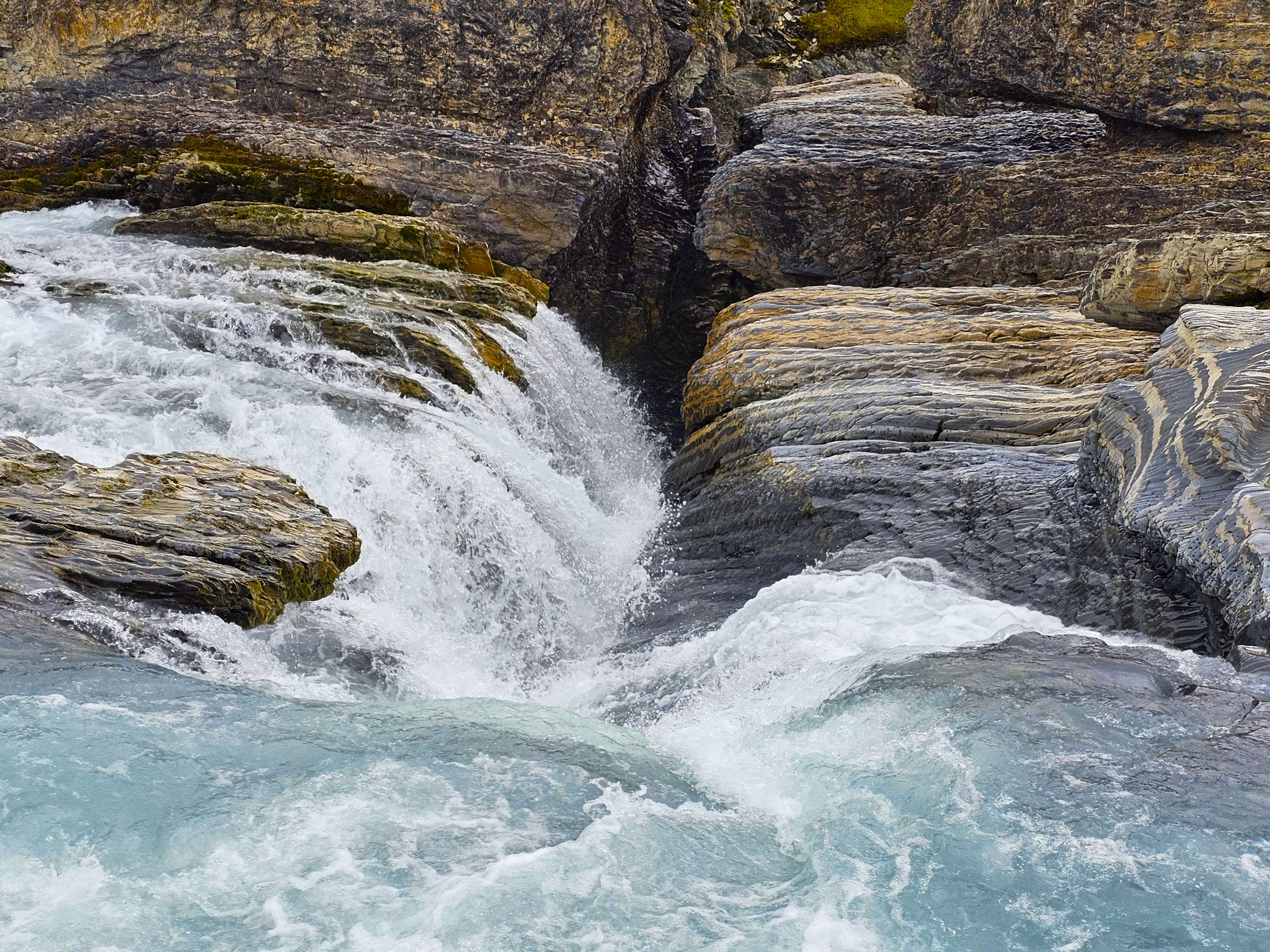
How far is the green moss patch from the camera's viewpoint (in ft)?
102

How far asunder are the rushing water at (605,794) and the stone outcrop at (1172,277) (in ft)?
16.8

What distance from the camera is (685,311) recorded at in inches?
854

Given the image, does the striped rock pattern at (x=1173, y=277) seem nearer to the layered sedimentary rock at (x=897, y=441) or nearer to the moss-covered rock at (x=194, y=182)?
the layered sedimentary rock at (x=897, y=441)

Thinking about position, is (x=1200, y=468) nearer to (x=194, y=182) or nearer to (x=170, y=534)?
(x=170, y=534)

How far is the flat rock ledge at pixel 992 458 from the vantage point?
7.14m

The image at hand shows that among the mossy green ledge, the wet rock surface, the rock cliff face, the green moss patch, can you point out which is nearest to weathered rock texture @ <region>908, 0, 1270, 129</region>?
the rock cliff face

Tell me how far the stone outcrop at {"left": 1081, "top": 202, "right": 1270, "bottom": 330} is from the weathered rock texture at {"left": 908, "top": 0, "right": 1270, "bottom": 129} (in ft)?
19.2

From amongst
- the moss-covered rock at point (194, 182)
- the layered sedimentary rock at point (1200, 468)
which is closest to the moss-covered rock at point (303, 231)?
the moss-covered rock at point (194, 182)

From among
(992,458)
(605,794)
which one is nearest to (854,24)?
(992,458)

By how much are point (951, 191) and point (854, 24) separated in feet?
53.1

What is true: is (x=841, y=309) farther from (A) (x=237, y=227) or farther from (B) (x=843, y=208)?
(A) (x=237, y=227)

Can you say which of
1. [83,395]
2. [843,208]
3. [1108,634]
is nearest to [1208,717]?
[1108,634]

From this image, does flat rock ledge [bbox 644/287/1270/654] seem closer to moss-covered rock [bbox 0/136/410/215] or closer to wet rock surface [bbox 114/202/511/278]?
wet rock surface [bbox 114/202/511/278]

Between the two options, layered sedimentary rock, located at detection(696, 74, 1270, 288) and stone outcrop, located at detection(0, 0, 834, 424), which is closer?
layered sedimentary rock, located at detection(696, 74, 1270, 288)
